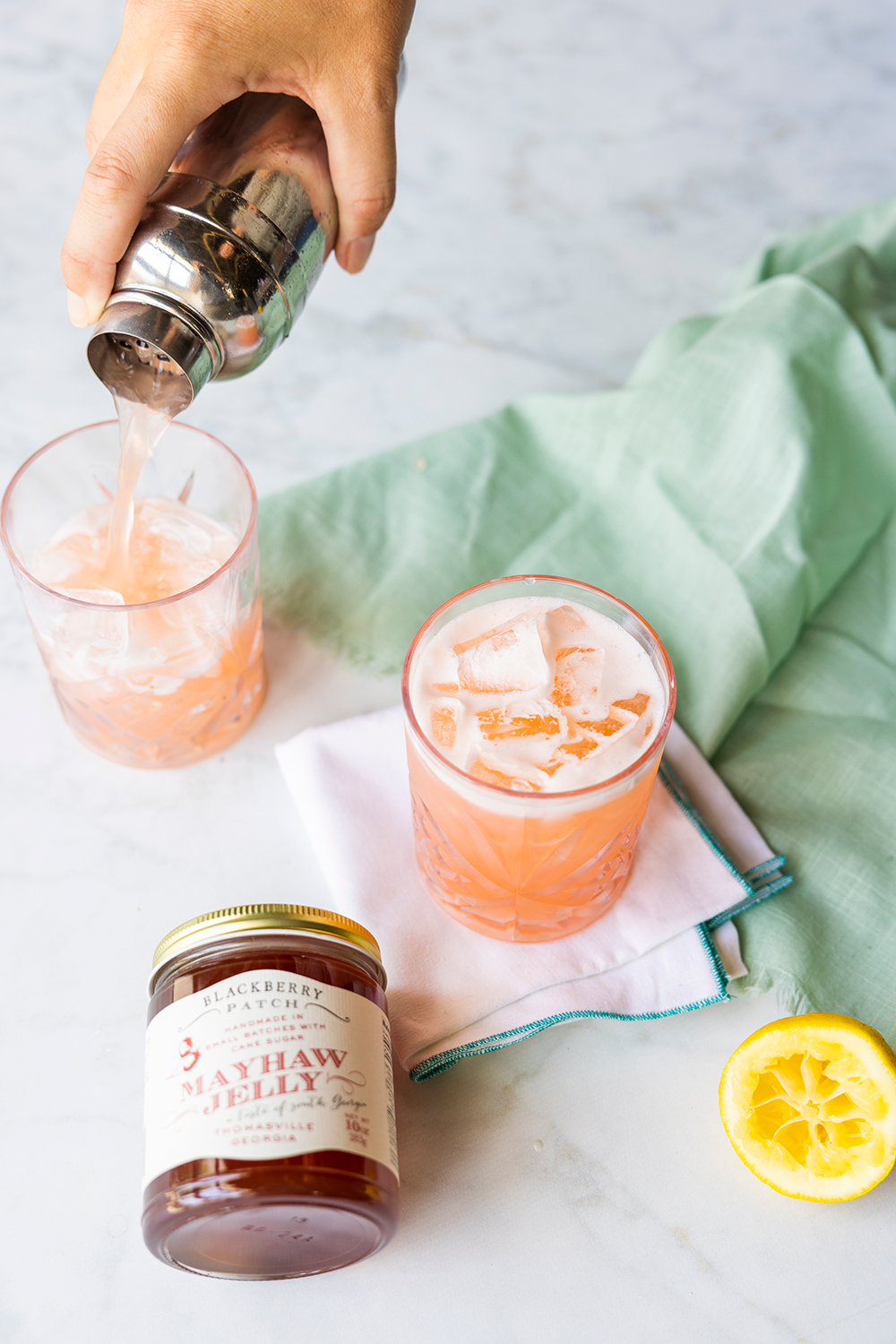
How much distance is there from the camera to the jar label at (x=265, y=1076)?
84 cm

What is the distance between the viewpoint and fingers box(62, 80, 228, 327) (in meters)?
0.95

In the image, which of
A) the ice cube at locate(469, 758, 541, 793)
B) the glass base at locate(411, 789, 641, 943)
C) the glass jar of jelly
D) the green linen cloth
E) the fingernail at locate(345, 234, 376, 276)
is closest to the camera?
the glass jar of jelly

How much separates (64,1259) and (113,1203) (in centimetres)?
6

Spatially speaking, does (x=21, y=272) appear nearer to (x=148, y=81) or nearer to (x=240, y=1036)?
(x=148, y=81)

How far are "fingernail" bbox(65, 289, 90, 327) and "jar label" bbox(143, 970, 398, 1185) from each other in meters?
0.60

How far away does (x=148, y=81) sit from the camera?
99 centimetres

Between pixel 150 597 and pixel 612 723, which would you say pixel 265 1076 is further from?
pixel 150 597

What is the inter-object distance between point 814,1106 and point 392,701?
0.62 metres

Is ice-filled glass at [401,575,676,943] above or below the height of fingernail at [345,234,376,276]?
below

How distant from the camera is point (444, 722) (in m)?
0.98

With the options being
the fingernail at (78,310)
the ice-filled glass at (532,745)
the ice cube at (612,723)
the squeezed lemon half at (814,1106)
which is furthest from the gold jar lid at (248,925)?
the fingernail at (78,310)

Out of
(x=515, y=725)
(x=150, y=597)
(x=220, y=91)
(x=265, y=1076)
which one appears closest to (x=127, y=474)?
(x=150, y=597)

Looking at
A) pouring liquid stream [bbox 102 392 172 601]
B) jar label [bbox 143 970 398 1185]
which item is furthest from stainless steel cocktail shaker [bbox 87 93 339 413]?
jar label [bbox 143 970 398 1185]

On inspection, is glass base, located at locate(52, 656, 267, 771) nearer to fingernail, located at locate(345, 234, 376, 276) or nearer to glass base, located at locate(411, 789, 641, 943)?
glass base, located at locate(411, 789, 641, 943)
